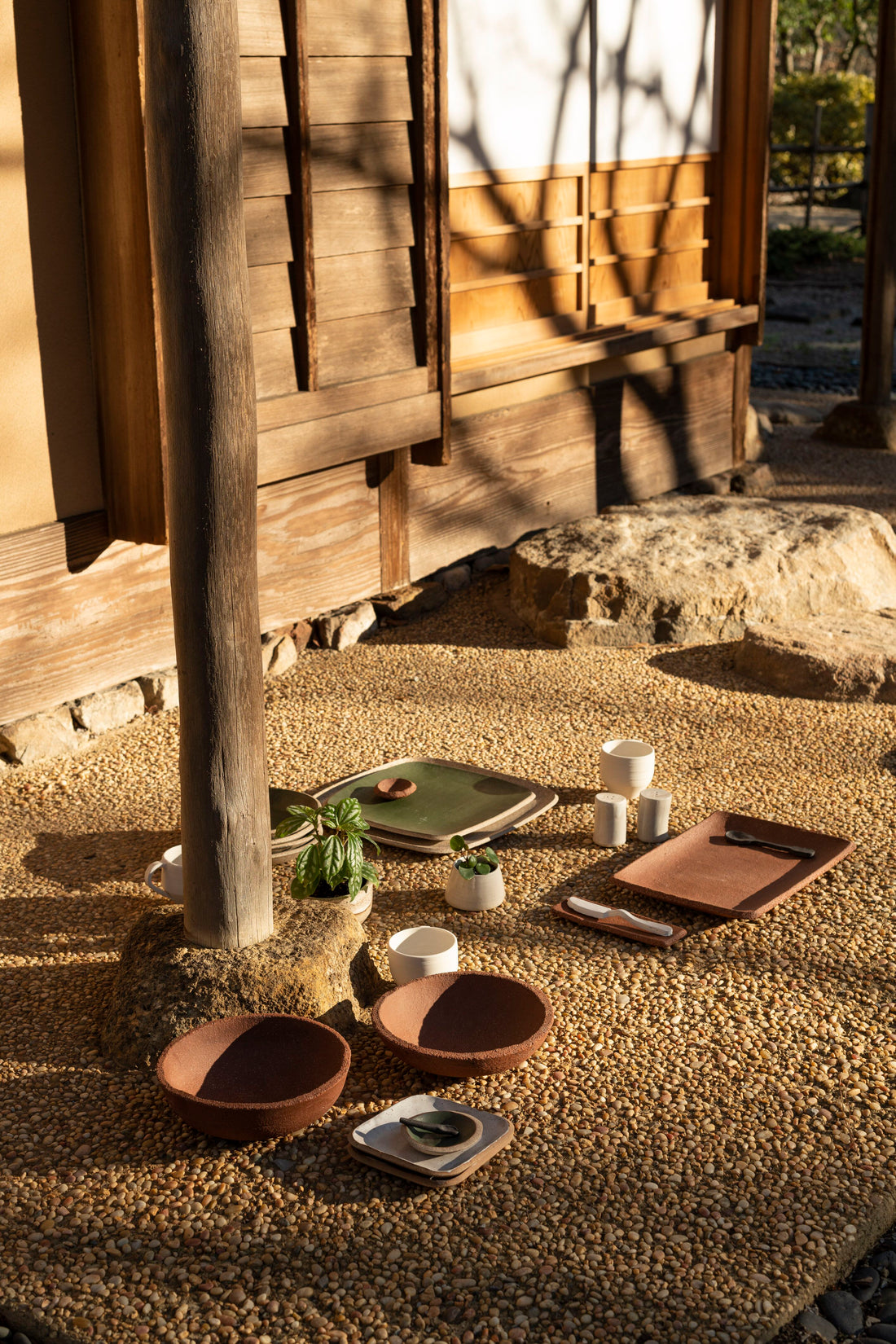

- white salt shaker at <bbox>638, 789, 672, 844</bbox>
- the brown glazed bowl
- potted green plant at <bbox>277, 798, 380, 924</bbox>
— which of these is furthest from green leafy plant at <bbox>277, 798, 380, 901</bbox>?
white salt shaker at <bbox>638, 789, 672, 844</bbox>

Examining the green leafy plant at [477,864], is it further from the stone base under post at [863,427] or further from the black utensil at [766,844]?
the stone base under post at [863,427]

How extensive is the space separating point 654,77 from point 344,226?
8.45ft

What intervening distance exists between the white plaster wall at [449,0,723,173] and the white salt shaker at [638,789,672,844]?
9.39 feet

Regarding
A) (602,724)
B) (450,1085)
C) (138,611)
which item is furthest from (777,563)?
(450,1085)

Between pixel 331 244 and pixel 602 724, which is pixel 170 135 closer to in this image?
pixel 331 244

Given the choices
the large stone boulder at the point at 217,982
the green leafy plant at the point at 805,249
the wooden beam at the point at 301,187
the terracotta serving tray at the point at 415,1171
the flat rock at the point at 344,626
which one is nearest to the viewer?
the terracotta serving tray at the point at 415,1171

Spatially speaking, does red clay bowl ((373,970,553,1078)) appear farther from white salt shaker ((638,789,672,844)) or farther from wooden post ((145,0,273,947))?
white salt shaker ((638,789,672,844))

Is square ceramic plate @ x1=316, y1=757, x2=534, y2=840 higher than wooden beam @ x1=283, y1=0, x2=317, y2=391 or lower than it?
lower

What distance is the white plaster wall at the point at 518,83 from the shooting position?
5215 millimetres

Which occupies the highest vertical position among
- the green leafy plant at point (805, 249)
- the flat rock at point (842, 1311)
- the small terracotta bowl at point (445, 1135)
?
the green leafy plant at point (805, 249)

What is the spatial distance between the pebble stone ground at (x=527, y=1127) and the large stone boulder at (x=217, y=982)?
0.08 metres

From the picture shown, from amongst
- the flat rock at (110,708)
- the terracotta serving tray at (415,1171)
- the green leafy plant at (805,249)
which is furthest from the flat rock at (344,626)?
the green leafy plant at (805,249)

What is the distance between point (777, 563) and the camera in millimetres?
5285

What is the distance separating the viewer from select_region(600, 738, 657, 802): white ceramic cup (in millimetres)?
3779
